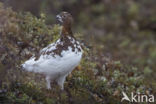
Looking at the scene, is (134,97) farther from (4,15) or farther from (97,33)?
(97,33)

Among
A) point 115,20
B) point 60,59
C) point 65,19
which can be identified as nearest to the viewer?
point 60,59

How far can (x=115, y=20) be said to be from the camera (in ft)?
47.9

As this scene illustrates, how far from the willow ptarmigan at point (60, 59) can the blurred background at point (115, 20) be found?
6.74m

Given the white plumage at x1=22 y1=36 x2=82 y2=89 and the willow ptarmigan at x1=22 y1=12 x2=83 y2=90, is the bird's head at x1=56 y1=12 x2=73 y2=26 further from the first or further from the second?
the white plumage at x1=22 y1=36 x2=82 y2=89

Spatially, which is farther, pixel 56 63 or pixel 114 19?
pixel 114 19

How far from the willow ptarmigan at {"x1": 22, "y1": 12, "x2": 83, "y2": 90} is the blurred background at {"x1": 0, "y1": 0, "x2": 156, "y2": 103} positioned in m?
6.74

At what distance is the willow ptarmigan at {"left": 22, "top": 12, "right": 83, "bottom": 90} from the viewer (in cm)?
505

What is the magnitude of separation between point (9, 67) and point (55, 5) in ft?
29.4

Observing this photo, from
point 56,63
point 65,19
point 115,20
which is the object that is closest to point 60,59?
point 56,63

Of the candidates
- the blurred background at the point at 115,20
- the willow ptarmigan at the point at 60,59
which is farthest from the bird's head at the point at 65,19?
the blurred background at the point at 115,20

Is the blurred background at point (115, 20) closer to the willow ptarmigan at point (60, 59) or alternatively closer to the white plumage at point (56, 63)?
the willow ptarmigan at point (60, 59)

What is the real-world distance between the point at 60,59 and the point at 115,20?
32.2 ft

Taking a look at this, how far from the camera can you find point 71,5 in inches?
570

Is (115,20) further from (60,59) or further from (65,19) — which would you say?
(60,59)
